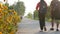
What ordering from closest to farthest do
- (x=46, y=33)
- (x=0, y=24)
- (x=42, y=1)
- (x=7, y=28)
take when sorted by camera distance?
1. (x=0, y=24)
2. (x=7, y=28)
3. (x=46, y=33)
4. (x=42, y=1)

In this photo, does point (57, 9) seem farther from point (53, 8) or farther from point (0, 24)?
point (0, 24)

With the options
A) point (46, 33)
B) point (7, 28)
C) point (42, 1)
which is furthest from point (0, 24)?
point (42, 1)

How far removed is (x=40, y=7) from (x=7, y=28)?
504cm

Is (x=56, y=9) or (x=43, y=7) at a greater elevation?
(x=43, y=7)

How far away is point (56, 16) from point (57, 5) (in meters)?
0.69

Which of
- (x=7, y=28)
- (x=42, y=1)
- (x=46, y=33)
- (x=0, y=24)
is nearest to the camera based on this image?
(x=0, y=24)

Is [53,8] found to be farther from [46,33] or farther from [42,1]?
[46,33]

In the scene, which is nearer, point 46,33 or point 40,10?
point 46,33

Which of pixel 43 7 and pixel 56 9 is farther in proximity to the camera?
pixel 56 9

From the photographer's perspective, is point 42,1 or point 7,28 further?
point 42,1

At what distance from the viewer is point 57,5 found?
46.0ft

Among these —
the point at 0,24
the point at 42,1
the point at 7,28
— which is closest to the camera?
the point at 0,24

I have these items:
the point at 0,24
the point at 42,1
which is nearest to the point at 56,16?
the point at 42,1

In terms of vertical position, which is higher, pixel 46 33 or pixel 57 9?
pixel 57 9
